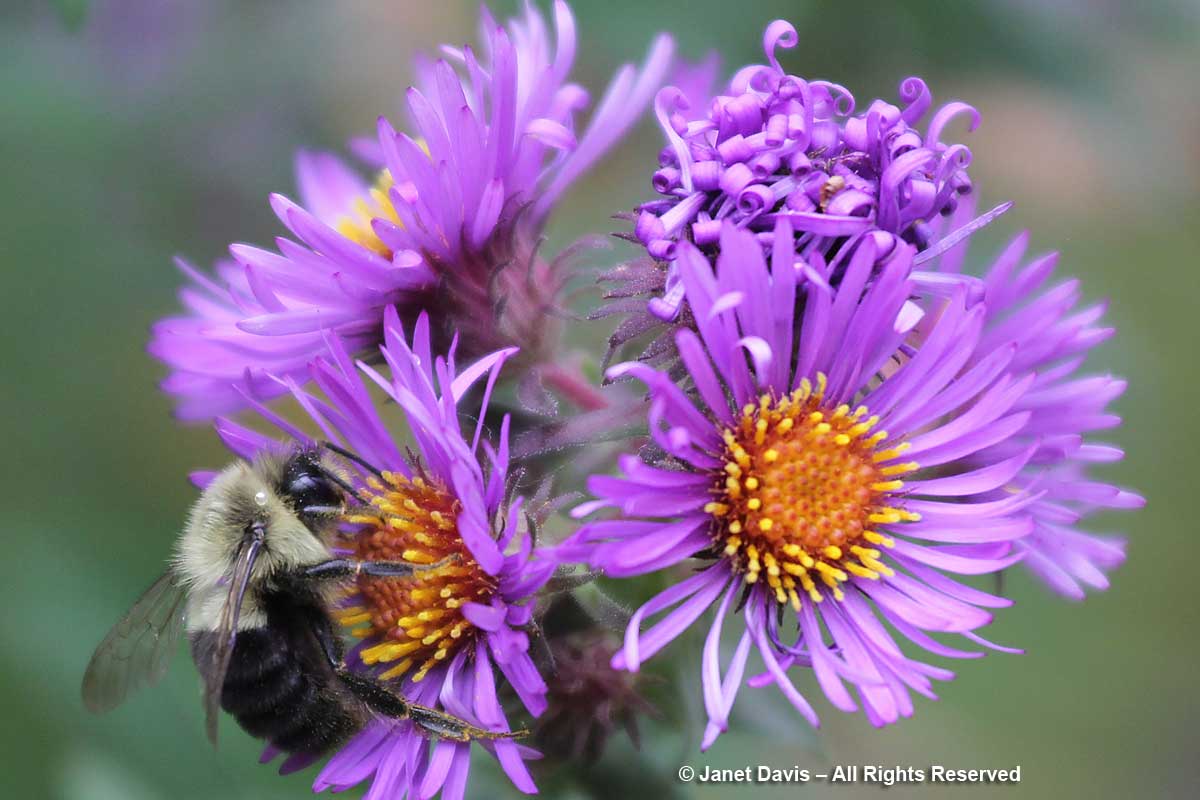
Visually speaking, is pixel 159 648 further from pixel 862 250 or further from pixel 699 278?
pixel 862 250

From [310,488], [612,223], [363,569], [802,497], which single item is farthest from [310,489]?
[612,223]

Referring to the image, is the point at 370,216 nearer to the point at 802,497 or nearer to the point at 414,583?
the point at 414,583

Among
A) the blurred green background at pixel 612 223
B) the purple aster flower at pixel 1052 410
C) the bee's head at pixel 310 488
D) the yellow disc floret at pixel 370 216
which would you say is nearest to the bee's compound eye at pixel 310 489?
the bee's head at pixel 310 488

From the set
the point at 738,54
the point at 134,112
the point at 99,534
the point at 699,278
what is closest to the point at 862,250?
the point at 699,278

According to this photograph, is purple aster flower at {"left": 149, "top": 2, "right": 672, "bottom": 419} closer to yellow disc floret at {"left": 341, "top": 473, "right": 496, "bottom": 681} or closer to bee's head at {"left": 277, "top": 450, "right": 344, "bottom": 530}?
bee's head at {"left": 277, "top": 450, "right": 344, "bottom": 530}

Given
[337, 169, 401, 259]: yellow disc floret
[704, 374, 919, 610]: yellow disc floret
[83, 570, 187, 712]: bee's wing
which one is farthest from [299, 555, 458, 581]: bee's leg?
[337, 169, 401, 259]: yellow disc floret

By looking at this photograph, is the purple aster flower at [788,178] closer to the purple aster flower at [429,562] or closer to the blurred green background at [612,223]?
the purple aster flower at [429,562]
